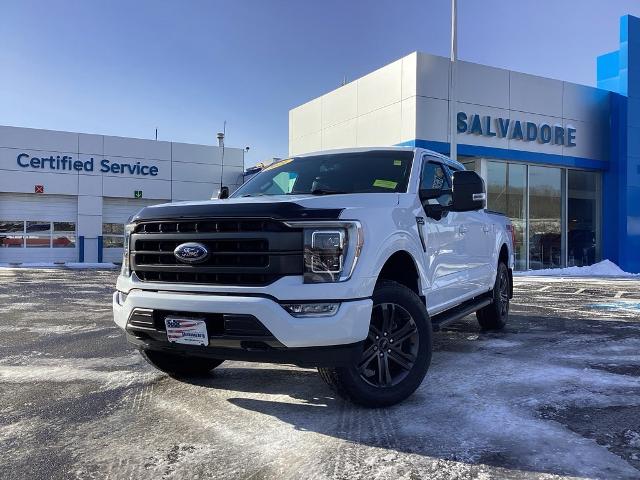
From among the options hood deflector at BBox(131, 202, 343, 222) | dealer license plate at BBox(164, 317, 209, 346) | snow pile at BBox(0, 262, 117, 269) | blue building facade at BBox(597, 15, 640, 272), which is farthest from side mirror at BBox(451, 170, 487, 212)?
snow pile at BBox(0, 262, 117, 269)

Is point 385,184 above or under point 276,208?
above

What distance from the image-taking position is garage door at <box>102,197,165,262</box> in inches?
1096

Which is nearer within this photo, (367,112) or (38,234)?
(367,112)

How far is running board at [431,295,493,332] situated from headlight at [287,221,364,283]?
1.44 meters

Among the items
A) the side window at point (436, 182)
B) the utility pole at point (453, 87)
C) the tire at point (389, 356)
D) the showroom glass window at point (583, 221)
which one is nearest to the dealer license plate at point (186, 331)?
the tire at point (389, 356)

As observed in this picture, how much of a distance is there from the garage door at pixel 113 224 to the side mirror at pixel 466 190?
977 inches

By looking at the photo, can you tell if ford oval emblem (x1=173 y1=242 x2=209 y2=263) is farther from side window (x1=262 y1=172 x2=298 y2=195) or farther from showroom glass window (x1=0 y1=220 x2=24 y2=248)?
showroom glass window (x1=0 y1=220 x2=24 y2=248)

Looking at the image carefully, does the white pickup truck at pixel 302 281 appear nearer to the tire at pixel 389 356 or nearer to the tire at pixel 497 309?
the tire at pixel 389 356

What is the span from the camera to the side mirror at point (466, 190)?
4590mm

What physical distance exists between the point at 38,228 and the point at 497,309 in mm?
25306

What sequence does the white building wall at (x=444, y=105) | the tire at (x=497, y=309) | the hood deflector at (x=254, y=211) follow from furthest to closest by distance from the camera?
the white building wall at (x=444, y=105) < the tire at (x=497, y=309) < the hood deflector at (x=254, y=211)

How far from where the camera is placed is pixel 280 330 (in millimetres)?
3422

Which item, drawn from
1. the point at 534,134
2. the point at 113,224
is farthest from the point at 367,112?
the point at 113,224

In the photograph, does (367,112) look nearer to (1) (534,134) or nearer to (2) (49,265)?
(1) (534,134)
